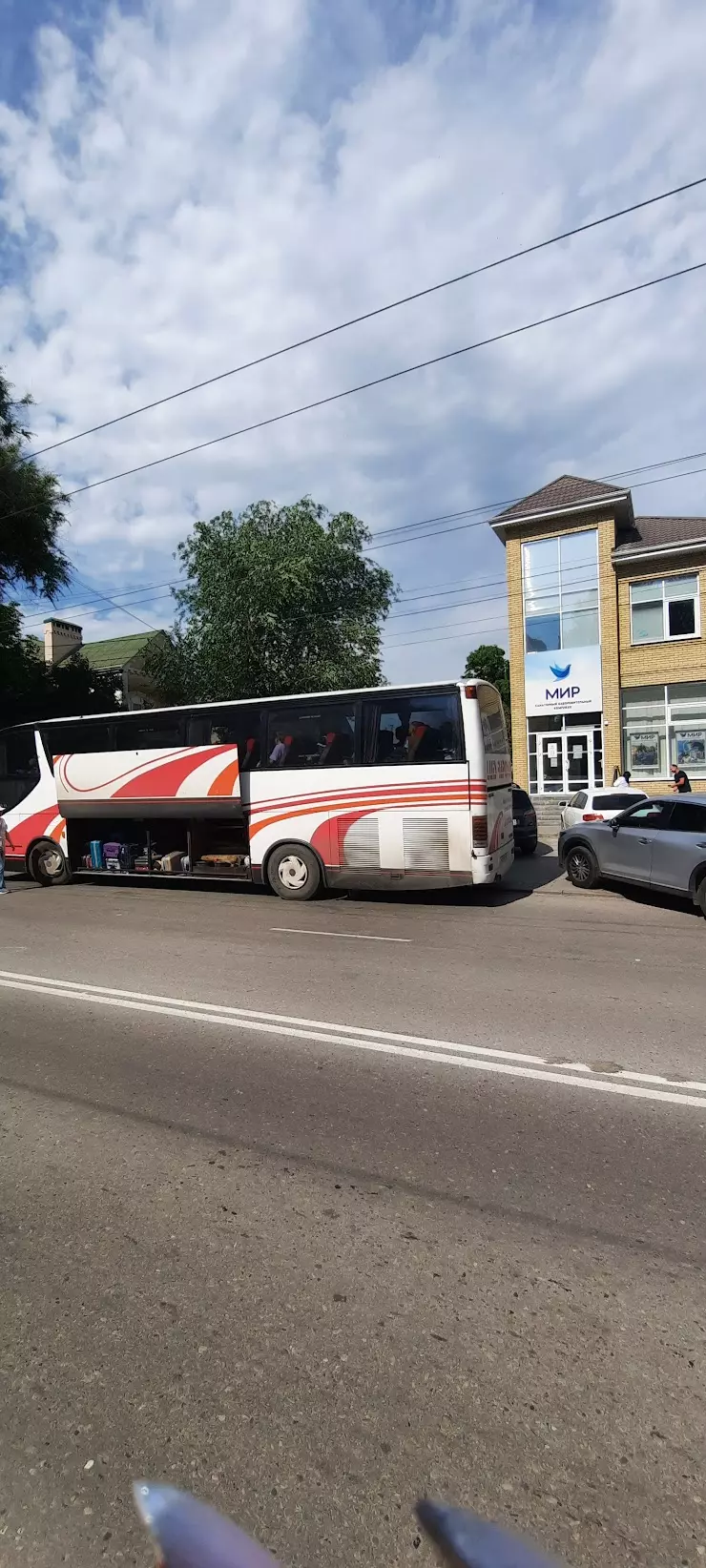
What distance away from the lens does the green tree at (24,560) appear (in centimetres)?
2347

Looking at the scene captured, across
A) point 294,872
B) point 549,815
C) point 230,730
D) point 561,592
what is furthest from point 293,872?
point 561,592

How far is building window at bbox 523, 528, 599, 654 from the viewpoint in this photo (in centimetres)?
2609

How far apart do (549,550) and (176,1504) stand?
2724 centimetres

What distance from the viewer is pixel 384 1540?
6.19 feet

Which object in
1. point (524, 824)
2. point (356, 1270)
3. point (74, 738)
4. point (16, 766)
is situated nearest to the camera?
point (356, 1270)

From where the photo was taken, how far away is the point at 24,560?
82.2 ft

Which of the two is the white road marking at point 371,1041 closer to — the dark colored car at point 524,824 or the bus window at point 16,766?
the bus window at point 16,766

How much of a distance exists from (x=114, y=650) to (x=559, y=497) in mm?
28053

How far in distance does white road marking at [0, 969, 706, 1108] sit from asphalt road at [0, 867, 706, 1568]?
→ 3 cm

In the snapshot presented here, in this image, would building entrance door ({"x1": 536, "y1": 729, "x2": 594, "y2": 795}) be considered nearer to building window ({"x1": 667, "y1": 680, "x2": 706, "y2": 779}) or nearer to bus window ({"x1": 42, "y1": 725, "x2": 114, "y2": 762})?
building window ({"x1": 667, "y1": 680, "x2": 706, "y2": 779})

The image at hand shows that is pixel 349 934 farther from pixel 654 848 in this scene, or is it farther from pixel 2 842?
pixel 2 842

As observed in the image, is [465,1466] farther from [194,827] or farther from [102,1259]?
[194,827]

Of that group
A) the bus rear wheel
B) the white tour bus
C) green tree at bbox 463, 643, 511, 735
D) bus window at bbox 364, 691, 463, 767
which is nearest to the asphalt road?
the white tour bus

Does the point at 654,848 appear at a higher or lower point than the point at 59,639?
lower
